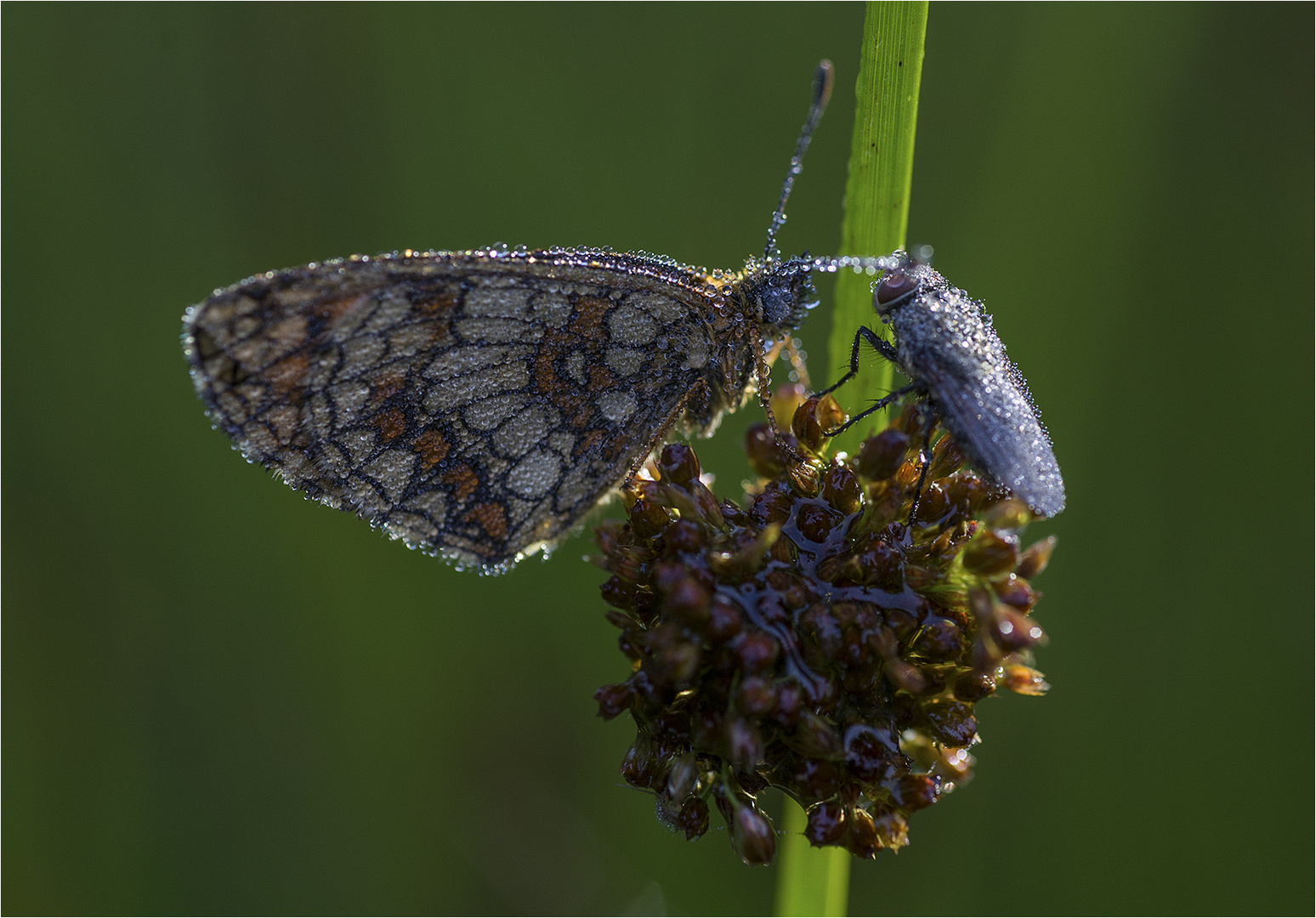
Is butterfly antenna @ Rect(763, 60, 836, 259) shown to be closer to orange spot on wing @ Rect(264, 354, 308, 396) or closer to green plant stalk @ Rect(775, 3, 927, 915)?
green plant stalk @ Rect(775, 3, 927, 915)

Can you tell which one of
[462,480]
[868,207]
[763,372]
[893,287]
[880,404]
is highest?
[868,207]

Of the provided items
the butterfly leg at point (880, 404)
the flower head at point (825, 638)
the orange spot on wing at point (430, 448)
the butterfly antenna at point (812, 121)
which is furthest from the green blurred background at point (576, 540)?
the flower head at point (825, 638)

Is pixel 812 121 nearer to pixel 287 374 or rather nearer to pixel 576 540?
pixel 287 374

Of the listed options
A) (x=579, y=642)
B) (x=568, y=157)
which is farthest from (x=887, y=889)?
(x=568, y=157)

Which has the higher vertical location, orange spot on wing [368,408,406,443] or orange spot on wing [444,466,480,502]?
orange spot on wing [368,408,406,443]

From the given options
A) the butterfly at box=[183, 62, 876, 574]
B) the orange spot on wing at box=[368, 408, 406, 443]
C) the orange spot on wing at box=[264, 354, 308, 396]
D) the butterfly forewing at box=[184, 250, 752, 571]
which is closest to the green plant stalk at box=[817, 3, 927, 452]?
the butterfly at box=[183, 62, 876, 574]

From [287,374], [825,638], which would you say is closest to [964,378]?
[825,638]
